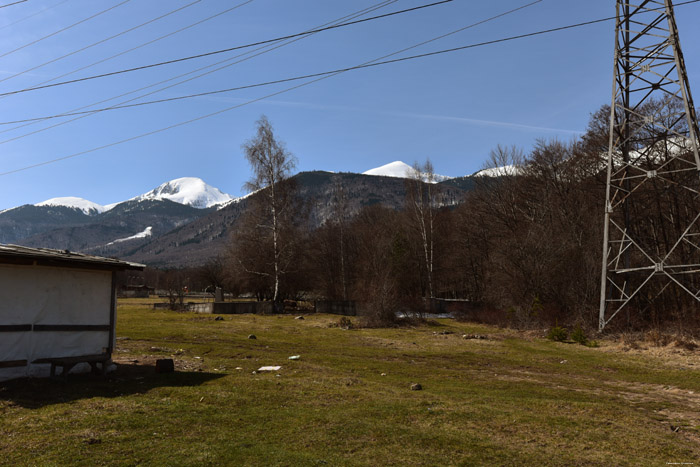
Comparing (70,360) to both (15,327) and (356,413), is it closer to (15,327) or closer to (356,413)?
(15,327)

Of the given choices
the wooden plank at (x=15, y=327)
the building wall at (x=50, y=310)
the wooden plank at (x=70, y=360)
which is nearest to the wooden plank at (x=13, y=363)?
the building wall at (x=50, y=310)

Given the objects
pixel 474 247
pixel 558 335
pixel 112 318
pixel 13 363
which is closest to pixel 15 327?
pixel 13 363

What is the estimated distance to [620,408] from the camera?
28.5 feet

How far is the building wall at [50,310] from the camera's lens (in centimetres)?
1033

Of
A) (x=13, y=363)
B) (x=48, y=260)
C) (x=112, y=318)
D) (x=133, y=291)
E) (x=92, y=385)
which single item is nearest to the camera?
(x=13, y=363)

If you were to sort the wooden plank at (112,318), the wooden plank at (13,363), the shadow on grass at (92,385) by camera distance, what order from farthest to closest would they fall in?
the wooden plank at (112,318) → the wooden plank at (13,363) → the shadow on grass at (92,385)

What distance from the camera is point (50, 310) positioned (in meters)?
11.1

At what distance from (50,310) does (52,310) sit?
5cm

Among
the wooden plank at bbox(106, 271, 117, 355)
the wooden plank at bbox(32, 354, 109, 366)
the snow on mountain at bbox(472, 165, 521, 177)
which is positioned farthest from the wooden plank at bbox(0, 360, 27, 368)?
the snow on mountain at bbox(472, 165, 521, 177)

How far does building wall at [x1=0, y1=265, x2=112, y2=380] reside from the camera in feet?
33.9

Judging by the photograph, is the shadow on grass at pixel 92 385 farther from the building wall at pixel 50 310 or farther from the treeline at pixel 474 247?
the treeline at pixel 474 247

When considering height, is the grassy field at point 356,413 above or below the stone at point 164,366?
below

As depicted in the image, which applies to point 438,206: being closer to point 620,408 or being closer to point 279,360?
point 279,360

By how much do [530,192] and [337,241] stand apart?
26.3 m
